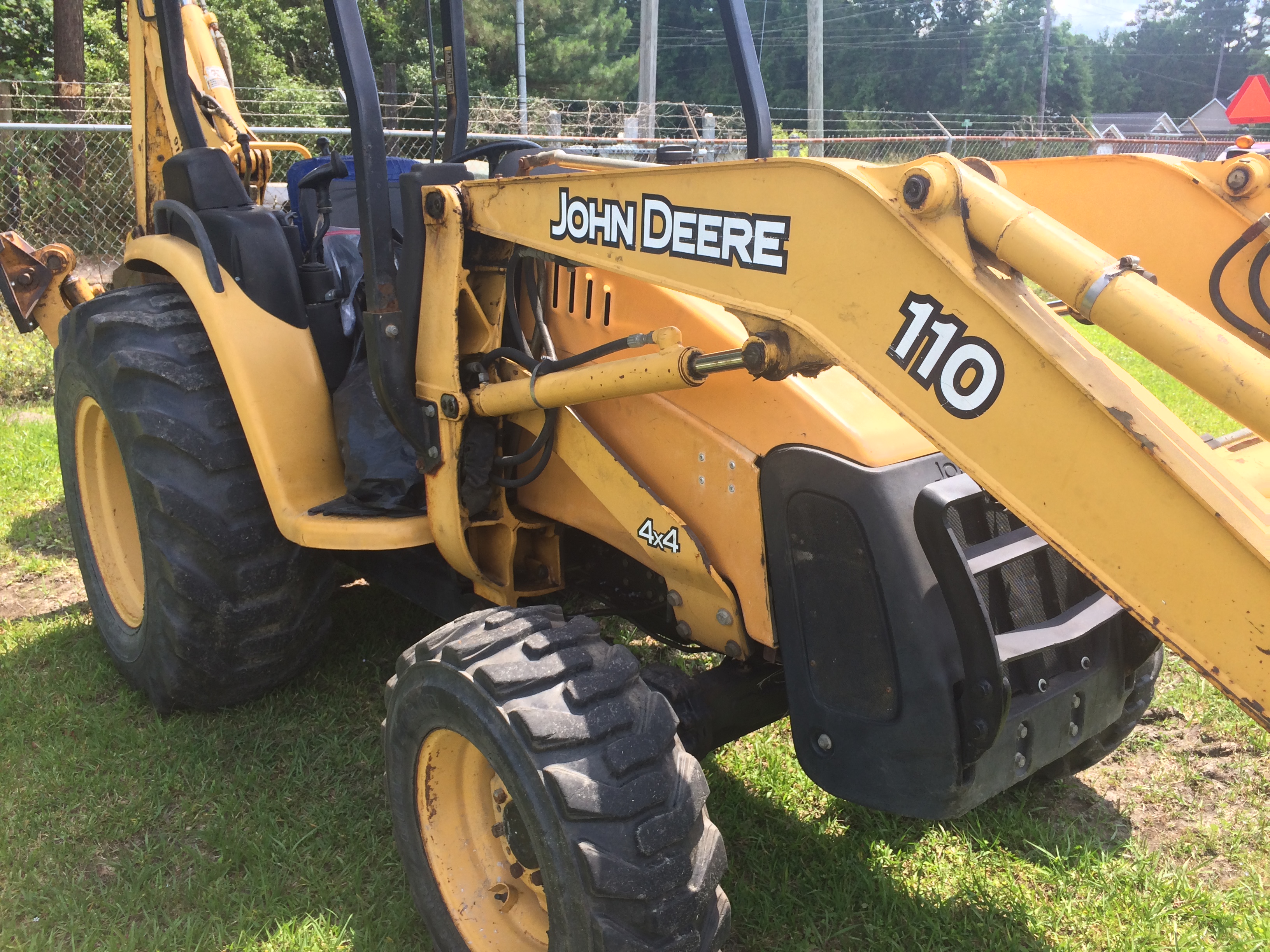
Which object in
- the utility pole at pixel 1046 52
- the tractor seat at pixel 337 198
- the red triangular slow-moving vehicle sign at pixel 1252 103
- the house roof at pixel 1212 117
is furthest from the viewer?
the utility pole at pixel 1046 52

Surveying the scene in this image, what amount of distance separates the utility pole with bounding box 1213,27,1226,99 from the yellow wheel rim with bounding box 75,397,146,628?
233 ft

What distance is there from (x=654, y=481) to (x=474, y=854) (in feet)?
3.11

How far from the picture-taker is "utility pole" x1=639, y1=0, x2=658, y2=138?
12969 mm

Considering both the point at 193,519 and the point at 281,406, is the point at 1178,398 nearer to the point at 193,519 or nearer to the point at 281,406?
the point at 281,406

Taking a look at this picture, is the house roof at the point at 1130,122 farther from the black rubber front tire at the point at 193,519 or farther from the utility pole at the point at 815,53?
the black rubber front tire at the point at 193,519

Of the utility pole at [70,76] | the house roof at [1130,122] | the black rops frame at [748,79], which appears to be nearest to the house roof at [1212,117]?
the house roof at [1130,122]

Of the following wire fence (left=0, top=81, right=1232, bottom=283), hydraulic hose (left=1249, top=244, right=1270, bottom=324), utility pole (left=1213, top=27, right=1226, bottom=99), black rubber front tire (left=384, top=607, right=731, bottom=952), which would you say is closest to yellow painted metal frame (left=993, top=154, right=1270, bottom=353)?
hydraulic hose (left=1249, top=244, right=1270, bottom=324)

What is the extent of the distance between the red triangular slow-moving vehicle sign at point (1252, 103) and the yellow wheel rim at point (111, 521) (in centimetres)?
1464

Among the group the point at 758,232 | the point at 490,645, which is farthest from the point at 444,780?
the point at 758,232

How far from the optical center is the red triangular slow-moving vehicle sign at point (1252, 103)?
13727 mm

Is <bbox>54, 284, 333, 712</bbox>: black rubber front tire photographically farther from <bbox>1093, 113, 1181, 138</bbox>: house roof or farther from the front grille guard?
<bbox>1093, 113, 1181, 138</bbox>: house roof

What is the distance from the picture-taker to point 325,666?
149 inches

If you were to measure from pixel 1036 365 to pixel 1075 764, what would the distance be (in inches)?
78.8

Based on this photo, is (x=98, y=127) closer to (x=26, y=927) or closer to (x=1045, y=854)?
(x=26, y=927)
